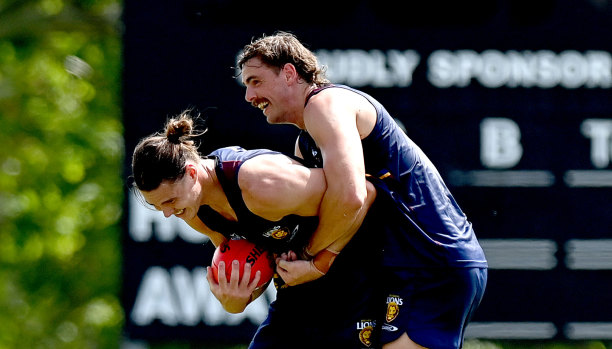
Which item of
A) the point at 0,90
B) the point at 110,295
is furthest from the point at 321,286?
the point at 110,295

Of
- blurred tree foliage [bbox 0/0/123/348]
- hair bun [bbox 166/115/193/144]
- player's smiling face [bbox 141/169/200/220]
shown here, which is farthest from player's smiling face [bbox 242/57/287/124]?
blurred tree foliage [bbox 0/0/123/348]

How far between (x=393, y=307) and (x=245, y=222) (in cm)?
58

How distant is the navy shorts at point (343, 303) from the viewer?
4.41 m

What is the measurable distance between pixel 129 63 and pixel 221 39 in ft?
1.48

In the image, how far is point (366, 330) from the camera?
4418 mm

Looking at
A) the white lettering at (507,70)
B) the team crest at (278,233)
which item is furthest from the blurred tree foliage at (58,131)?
the team crest at (278,233)

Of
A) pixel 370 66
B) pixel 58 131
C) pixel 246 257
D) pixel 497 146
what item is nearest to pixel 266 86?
pixel 246 257

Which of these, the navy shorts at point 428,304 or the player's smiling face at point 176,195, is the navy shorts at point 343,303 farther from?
the player's smiling face at point 176,195

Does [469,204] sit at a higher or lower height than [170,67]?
lower

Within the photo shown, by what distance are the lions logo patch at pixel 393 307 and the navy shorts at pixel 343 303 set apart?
11cm

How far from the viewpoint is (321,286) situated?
14.7 ft

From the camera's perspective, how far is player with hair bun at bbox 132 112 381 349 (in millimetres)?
4082

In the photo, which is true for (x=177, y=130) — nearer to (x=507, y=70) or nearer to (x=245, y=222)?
(x=245, y=222)

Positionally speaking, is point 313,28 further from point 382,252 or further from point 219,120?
→ point 382,252
